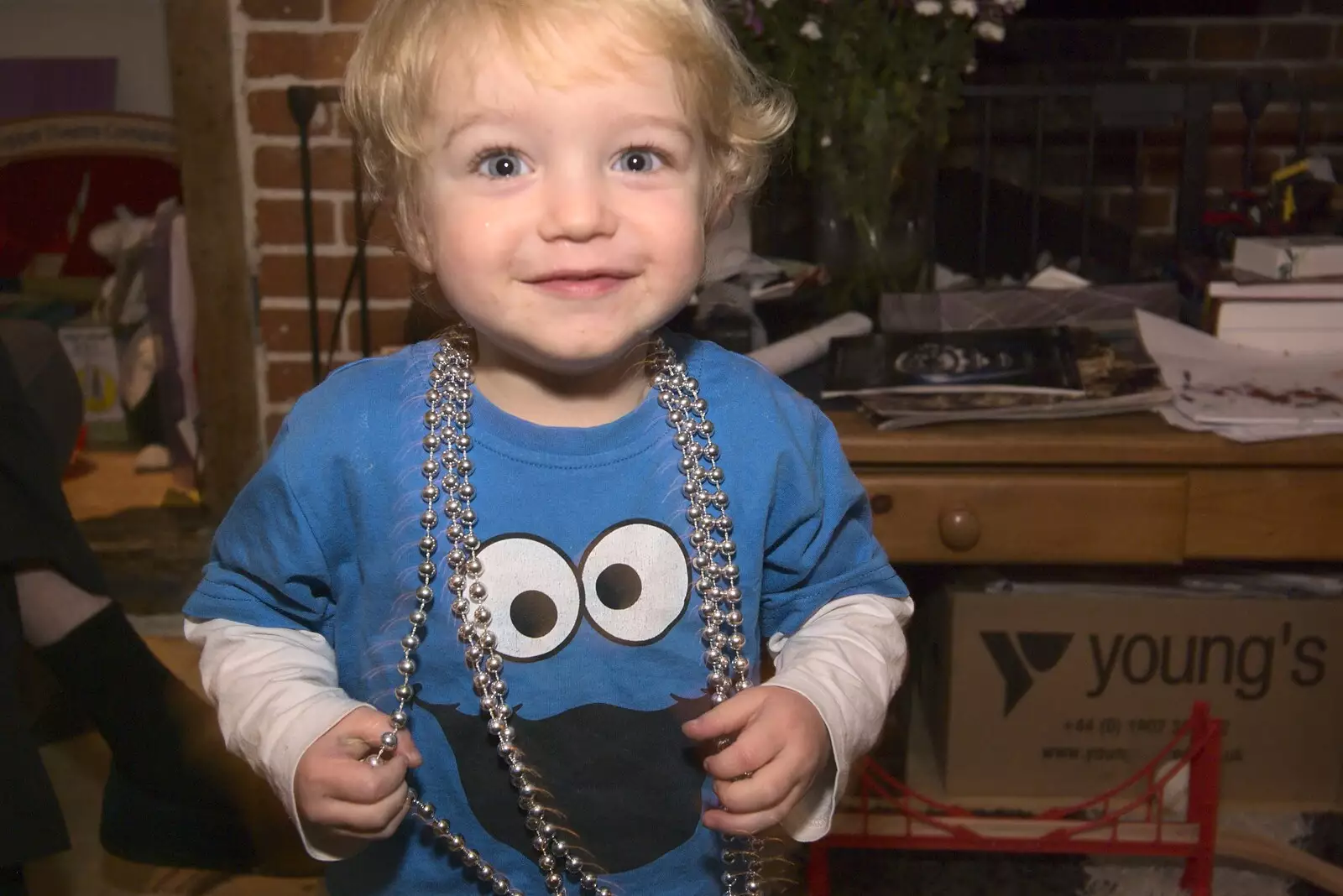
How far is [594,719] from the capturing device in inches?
29.6

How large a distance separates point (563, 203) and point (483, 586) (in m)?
0.23

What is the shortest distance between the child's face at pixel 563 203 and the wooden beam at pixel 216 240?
1262 mm

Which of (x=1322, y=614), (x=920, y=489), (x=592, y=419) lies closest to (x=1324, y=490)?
(x=1322, y=614)

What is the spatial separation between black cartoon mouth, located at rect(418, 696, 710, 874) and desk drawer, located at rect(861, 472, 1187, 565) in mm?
640

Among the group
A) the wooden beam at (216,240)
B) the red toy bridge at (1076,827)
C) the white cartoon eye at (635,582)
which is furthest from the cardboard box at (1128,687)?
the wooden beam at (216,240)

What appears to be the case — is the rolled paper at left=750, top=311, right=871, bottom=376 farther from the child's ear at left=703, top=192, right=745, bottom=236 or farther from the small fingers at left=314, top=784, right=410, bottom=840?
the small fingers at left=314, top=784, right=410, bottom=840

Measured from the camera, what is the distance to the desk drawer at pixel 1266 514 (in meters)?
1.35

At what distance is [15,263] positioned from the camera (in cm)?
223

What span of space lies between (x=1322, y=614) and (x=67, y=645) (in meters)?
1.46

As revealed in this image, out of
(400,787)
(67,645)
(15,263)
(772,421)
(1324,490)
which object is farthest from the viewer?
(15,263)

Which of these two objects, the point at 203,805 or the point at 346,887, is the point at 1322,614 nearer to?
the point at 346,887

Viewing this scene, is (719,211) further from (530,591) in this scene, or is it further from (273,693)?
(273,693)

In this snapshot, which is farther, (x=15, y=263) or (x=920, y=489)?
(x=15, y=263)

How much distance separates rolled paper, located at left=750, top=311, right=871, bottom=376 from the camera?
1.48 meters
